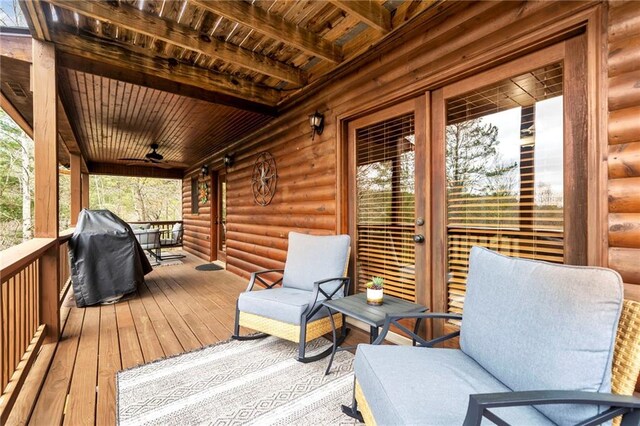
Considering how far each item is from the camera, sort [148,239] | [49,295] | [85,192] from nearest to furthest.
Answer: [49,295], [148,239], [85,192]

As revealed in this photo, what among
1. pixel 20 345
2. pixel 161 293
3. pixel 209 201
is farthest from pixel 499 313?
pixel 209 201

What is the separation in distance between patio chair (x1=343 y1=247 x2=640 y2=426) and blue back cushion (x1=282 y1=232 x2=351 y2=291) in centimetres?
131

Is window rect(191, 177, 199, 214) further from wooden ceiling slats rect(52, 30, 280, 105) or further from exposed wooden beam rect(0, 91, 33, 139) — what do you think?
wooden ceiling slats rect(52, 30, 280, 105)

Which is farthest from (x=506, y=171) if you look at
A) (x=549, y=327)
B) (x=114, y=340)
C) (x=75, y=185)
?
(x=75, y=185)

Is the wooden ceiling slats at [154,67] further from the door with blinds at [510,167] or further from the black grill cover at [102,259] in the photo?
the door with blinds at [510,167]

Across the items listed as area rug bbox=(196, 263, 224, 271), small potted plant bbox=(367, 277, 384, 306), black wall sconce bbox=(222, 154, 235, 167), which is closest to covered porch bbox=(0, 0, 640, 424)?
small potted plant bbox=(367, 277, 384, 306)

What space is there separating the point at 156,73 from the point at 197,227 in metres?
5.32

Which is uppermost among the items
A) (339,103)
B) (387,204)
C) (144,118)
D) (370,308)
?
(144,118)

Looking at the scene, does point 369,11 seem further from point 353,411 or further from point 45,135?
point 45,135

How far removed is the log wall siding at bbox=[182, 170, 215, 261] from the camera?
7.04 metres

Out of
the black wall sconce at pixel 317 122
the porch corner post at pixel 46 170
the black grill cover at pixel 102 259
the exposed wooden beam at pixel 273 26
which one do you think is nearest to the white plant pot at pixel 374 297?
the black wall sconce at pixel 317 122

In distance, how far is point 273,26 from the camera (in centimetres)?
235

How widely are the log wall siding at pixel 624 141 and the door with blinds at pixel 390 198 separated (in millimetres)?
1093

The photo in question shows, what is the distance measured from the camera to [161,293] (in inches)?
167
